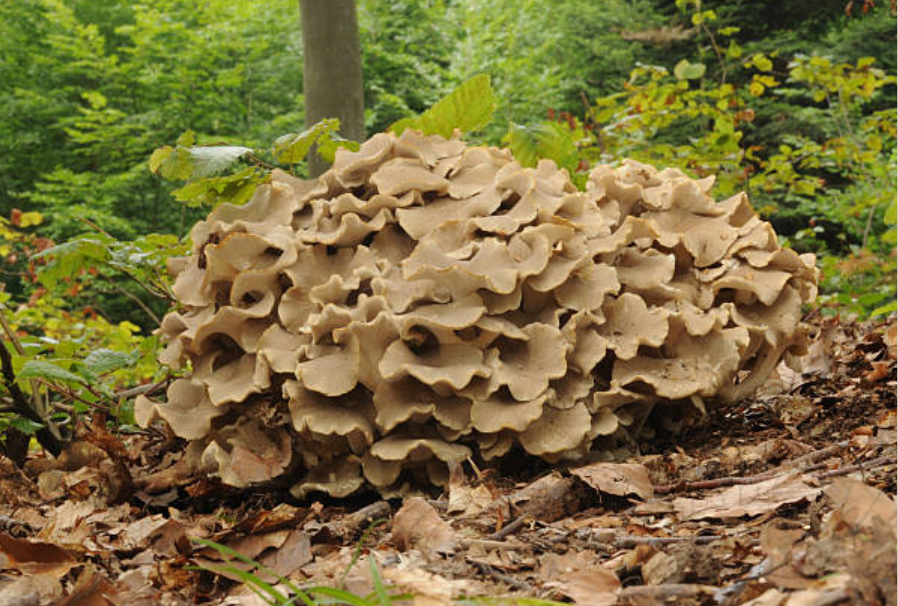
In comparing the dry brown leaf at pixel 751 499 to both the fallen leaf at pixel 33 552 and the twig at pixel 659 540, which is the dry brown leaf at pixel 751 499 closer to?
the twig at pixel 659 540

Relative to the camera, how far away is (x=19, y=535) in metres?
2.49

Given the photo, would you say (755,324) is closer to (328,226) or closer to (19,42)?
(328,226)

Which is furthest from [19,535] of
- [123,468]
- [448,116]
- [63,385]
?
[448,116]

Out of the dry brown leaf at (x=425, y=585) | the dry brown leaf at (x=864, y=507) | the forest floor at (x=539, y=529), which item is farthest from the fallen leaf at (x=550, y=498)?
the dry brown leaf at (x=864, y=507)

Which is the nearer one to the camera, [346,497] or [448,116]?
[346,497]

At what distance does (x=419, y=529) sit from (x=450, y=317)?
696mm

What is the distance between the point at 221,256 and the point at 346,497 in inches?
37.5

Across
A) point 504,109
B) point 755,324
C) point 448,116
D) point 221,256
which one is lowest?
point 504,109

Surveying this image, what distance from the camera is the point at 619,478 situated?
7.97ft

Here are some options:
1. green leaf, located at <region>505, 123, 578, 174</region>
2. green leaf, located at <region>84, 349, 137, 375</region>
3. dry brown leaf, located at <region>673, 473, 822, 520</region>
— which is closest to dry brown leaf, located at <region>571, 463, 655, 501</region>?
dry brown leaf, located at <region>673, 473, 822, 520</region>

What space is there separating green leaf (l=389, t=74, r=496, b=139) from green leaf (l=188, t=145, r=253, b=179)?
0.72 metres

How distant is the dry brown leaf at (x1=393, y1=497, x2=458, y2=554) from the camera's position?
2119 mm

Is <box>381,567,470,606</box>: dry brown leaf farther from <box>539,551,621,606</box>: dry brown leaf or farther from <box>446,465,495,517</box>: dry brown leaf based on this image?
<box>446,465,495,517</box>: dry brown leaf

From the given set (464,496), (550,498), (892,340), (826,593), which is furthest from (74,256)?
(892,340)
